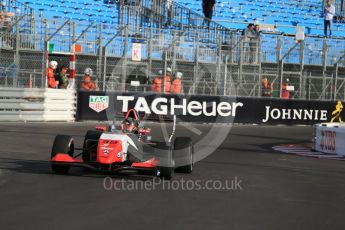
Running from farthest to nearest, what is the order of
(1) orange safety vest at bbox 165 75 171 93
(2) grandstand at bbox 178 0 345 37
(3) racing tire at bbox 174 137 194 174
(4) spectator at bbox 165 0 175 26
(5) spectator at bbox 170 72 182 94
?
(2) grandstand at bbox 178 0 345 37 < (4) spectator at bbox 165 0 175 26 < (1) orange safety vest at bbox 165 75 171 93 < (5) spectator at bbox 170 72 182 94 < (3) racing tire at bbox 174 137 194 174

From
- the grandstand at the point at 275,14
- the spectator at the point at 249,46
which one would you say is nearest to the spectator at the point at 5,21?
the spectator at the point at 249,46

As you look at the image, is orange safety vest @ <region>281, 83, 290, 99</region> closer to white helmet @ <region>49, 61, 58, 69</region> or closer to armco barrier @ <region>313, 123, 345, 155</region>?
white helmet @ <region>49, 61, 58, 69</region>

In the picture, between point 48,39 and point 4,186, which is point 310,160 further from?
point 48,39

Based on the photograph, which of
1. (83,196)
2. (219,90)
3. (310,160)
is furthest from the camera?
(219,90)

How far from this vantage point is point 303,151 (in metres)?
16.4

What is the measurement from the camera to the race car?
9312 millimetres

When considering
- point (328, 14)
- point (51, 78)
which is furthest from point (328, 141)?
point (328, 14)

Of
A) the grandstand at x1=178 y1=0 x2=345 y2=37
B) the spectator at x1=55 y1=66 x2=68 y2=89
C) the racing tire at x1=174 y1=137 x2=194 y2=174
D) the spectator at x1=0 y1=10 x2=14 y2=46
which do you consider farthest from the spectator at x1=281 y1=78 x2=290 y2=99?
the racing tire at x1=174 y1=137 x2=194 y2=174

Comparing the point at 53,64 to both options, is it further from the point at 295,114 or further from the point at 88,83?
the point at 295,114

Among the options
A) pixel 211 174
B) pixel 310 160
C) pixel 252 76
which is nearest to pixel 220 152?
pixel 310 160

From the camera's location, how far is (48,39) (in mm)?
22438

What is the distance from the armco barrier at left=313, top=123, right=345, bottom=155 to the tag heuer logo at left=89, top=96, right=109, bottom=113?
934cm

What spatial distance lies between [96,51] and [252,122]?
7.04 m

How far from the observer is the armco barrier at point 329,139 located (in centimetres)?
1551
